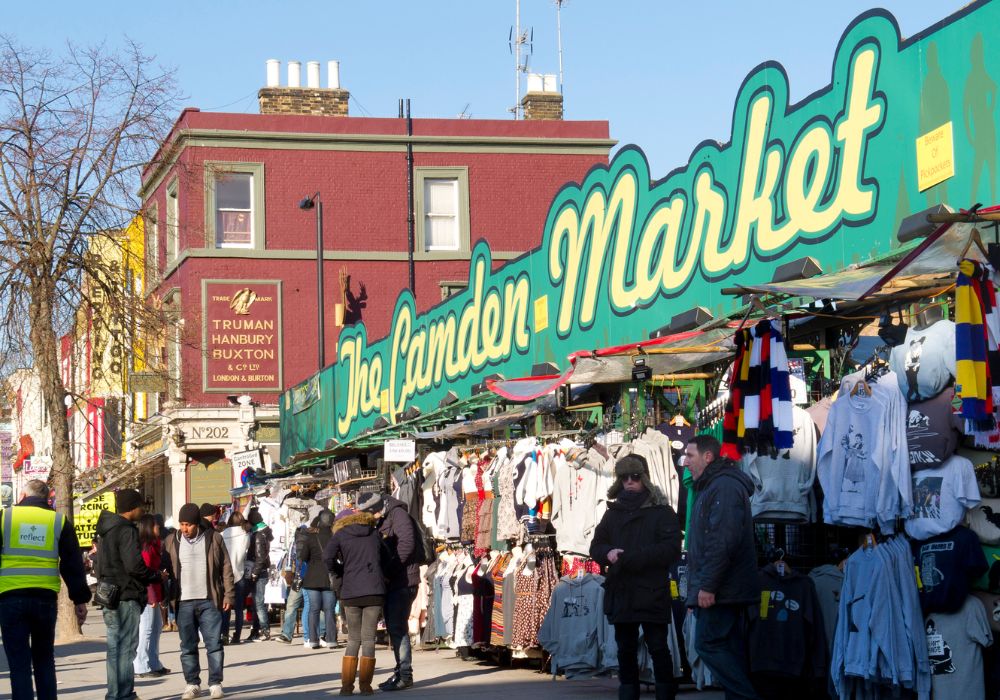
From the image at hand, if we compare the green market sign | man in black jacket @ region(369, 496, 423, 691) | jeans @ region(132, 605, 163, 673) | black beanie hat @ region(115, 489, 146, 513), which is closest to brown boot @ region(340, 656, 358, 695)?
man in black jacket @ region(369, 496, 423, 691)

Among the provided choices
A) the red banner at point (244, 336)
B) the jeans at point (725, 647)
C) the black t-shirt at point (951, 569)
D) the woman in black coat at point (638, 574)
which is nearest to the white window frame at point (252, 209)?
the red banner at point (244, 336)

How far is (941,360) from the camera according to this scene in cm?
924

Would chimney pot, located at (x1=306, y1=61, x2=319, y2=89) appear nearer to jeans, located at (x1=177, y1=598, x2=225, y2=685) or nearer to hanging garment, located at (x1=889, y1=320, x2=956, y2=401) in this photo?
jeans, located at (x1=177, y1=598, x2=225, y2=685)

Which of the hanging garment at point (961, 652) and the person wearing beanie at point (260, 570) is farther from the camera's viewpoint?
the person wearing beanie at point (260, 570)

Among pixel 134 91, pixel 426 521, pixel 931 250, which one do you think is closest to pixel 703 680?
pixel 931 250

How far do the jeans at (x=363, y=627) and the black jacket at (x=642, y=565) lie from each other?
3.76 meters

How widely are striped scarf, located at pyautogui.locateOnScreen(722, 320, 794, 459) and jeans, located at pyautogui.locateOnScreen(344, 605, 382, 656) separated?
168 inches

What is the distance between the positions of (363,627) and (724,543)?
5.27 metres

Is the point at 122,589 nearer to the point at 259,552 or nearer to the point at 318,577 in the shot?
the point at 318,577

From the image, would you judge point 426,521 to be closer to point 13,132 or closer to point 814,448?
point 814,448

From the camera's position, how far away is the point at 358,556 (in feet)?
45.3

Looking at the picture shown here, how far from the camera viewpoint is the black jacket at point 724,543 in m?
9.49

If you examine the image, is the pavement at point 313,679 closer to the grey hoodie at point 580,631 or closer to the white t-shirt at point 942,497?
the grey hoodie at point 580,631

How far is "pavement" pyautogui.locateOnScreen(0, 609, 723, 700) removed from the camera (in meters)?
13.5
